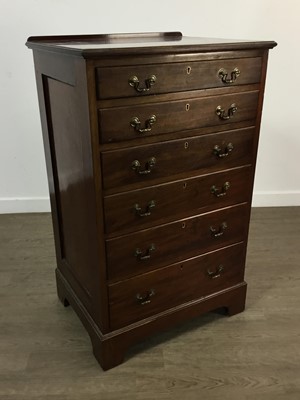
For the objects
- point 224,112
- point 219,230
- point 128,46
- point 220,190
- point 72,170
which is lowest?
point 219,230

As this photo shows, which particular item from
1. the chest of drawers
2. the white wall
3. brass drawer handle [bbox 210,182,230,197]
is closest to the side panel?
the chest of drawers

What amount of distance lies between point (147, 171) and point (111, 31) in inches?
53.3

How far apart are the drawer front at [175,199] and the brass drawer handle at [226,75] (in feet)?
Result: 1.06

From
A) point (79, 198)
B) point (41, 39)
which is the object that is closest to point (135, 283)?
point (79, 198)

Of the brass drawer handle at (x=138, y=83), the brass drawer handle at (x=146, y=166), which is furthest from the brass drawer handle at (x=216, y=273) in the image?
the brass drawer handle at (x=138, y=83)

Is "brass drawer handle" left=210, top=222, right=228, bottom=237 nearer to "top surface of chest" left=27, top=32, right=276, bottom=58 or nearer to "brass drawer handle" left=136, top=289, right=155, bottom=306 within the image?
"brass drawer handle" left=136, top=289, right=155, bottom=306

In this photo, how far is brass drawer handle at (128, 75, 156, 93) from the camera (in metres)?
1.16

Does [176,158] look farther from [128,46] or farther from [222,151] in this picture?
[128,46]

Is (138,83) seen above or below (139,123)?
above

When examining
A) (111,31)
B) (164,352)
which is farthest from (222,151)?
(111,31)

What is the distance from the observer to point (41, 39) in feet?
5.18

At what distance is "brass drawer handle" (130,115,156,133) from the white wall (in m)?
1.31

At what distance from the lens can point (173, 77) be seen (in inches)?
48.8

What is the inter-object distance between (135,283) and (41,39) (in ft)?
3.22
